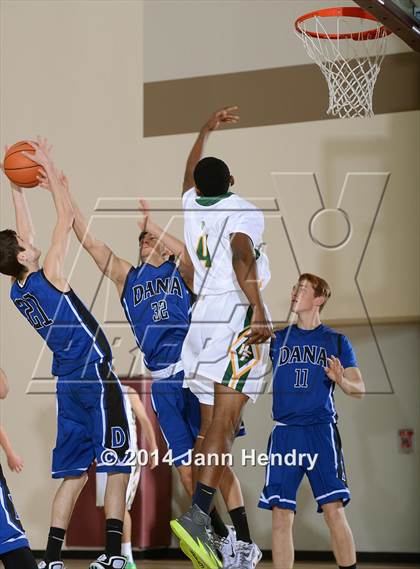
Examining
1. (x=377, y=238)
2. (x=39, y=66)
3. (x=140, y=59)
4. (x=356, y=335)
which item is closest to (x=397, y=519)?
(x=356, y=335)

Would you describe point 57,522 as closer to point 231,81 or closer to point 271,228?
point 271,228

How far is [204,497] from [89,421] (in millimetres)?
1261

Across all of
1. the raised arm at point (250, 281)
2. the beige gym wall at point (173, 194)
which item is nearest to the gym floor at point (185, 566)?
the beige gym wall at point (173, 194)

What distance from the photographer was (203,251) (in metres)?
5.72

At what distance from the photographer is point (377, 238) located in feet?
27.1

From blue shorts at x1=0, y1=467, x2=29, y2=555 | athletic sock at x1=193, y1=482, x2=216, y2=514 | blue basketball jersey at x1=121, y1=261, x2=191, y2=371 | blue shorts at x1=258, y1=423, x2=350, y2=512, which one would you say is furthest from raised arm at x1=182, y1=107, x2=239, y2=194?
blue shorts at x1=0, y1=467, x2=29, y2=555

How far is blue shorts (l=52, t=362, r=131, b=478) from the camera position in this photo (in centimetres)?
598

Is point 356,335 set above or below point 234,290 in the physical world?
above

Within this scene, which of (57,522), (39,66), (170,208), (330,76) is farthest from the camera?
(39,66)

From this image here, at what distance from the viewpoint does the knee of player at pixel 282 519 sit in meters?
6.04

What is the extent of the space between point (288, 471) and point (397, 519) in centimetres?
266

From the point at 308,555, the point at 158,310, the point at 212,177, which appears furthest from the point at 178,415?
the point at 308,555

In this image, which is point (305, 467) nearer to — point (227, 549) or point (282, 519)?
point (282, 519)

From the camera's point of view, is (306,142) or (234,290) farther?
(306,142)
